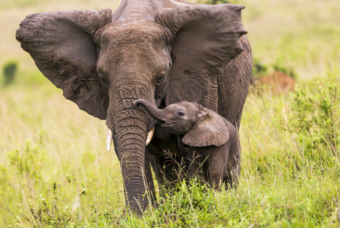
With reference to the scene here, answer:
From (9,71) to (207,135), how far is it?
22.2 metres

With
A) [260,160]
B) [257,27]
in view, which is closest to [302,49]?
[257,27]

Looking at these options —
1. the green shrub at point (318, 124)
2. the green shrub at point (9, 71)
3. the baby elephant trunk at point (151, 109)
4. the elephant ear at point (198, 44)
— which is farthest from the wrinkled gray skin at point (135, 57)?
the green shrub at point (9, 71)

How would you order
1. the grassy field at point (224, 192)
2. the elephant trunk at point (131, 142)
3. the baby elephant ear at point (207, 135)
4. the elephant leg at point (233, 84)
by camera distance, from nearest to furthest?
1. the grassy field at point (224, 192)
2. the elephant trunk at point (131, 142)
3. the baby elephant ear at point (207, 135)
4. the elephant leg at point (233, 84)

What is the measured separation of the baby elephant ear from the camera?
4195 millimetres

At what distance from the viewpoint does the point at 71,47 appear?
4898 mm

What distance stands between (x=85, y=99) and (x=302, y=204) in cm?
242

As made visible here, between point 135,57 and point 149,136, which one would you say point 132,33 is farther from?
point 149,136

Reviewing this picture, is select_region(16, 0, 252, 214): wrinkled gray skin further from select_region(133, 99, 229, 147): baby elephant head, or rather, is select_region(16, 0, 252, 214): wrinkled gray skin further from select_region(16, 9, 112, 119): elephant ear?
select_region(133, 99, 229, 147): baby elephant head

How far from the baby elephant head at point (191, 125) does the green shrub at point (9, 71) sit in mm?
21972

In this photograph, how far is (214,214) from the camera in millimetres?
3998

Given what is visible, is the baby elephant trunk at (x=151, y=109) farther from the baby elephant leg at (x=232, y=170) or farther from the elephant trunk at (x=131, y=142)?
the baby elephant leg at (x=232, y=170)

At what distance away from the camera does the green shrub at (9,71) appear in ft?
81.4

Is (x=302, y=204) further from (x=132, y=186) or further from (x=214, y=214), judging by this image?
(x=132, y=186)

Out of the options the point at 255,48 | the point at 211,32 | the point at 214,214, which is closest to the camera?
the point at 214,214
